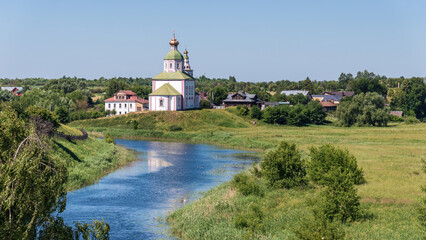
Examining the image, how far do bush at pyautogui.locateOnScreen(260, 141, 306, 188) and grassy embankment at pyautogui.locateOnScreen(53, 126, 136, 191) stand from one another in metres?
16.0

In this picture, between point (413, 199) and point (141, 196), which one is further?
point (141, 196)

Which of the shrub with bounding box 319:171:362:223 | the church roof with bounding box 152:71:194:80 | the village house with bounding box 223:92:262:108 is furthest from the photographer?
the village house with bounding box 223:92:262:108

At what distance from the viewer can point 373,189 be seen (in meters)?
35.7

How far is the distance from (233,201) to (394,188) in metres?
11.2

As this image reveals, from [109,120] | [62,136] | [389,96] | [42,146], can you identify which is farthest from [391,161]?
[389,96]

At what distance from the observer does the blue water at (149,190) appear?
1303 inches

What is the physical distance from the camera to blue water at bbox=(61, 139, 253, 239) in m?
33.1

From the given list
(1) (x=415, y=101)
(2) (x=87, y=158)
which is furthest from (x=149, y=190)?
(1) (x=415, y=101)

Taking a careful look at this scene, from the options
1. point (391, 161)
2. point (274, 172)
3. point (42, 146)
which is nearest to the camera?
point (42, 146)

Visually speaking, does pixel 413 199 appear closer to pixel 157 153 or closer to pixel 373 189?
pixel 373 189

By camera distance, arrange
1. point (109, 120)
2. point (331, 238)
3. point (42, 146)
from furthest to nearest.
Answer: point (109, 120)
point (331, 238)
point (42, 146)

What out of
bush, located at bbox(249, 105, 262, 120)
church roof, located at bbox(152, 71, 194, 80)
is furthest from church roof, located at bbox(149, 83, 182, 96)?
bush, located at bbox(249, 105, 262, 120)

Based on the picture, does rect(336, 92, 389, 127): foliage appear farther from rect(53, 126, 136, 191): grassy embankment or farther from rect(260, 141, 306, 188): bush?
rect(260, 141, 306, 188): bush

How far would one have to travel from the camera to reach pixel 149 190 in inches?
1705
